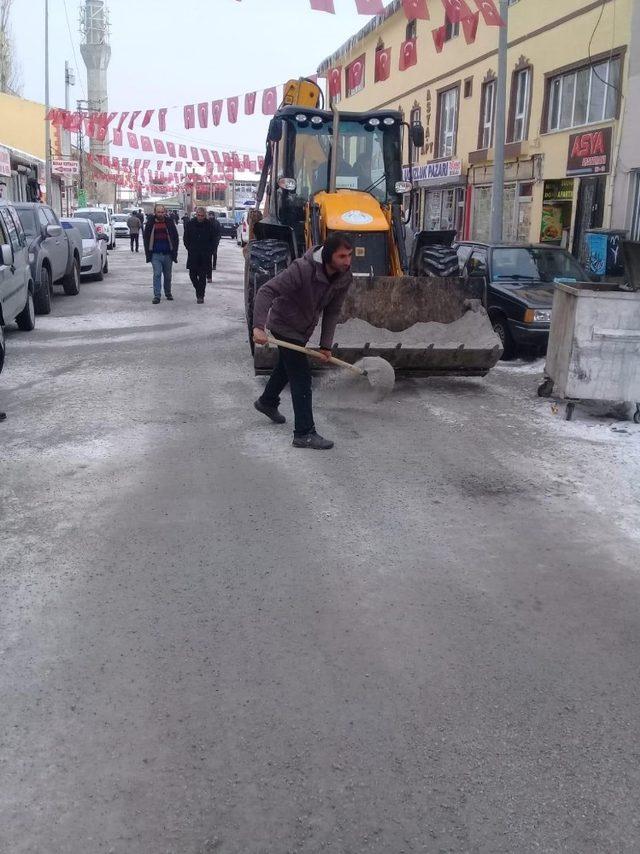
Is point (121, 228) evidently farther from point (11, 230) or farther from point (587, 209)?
point (11, 230)

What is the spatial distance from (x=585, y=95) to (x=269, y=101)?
7.44m

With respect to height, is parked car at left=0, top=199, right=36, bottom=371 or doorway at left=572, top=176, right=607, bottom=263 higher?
doorway at left=572, top=176, right=607, bottom=263

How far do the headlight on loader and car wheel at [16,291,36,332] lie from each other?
23.6 feet

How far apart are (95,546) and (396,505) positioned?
1957 millimetres

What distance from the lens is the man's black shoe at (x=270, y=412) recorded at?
7.39 meters

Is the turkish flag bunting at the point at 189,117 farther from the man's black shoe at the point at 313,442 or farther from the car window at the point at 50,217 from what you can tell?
the man's black shoe at the point at 313,442

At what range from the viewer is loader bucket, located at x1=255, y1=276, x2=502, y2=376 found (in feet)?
27.7

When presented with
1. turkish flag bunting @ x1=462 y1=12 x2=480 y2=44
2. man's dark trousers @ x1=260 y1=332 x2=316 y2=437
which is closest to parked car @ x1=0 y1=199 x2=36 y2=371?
man's dark trousers @ x1=260 y1=332 x2=316 y2=437

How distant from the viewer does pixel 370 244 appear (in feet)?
31.7

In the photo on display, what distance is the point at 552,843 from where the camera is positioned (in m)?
2.65

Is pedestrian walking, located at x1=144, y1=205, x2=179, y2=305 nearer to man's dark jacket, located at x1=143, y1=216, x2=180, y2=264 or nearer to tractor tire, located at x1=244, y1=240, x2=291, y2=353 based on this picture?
man's dark jacket, located at x1=143, y1=216, x2=180, y2=264

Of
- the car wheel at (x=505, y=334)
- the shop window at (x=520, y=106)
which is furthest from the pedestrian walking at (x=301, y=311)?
the shop window at (x=520, y=106)

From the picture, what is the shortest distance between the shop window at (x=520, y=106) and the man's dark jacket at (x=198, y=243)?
10963 millimetres

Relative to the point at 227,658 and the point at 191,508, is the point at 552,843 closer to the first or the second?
the point at 227,658
